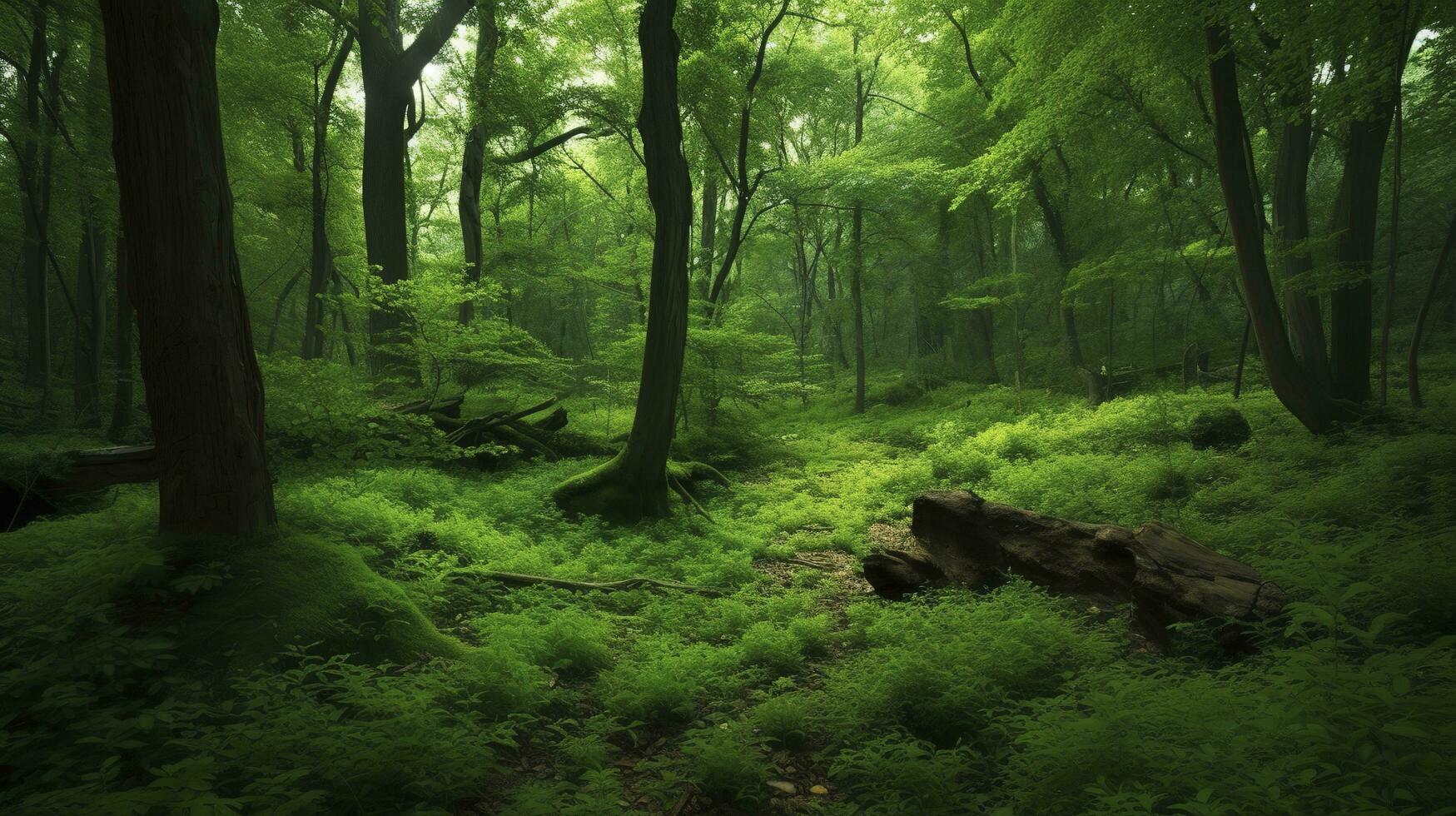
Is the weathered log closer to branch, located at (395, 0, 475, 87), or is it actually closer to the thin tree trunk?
branch, located at (395, 0, 475, 87)

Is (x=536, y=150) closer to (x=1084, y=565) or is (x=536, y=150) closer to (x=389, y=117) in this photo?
(x=389, y=117)

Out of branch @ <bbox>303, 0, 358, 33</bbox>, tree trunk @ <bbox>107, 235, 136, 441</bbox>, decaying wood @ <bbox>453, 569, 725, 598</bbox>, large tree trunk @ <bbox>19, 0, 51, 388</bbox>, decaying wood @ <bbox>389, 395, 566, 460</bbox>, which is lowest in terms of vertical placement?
decaying wood @ <bbox>453, 569, 725, 598</bbox>

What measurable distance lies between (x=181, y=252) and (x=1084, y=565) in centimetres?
709

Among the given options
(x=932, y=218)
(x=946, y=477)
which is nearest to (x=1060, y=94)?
(x=946, y=477)

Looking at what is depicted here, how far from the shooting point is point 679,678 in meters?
4.25

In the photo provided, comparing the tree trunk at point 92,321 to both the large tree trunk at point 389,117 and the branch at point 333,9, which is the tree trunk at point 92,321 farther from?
the branch at point 333,9

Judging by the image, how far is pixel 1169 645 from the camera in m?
4.06

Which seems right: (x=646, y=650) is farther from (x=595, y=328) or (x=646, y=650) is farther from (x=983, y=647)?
(x=595, y=328)

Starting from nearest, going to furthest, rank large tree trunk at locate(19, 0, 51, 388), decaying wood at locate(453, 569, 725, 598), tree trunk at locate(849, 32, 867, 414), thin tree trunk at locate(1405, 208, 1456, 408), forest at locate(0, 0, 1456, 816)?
forest at locate(0, 0, 1456, 816)
decaying wood at locate(453, 569, 725, 598)
thin tree trunk at locate(1405, 208, 1456, 408)
large tree trunk at locate(19, 0, 51, 388)
tree trunk at locate(849, 32, 867, 414)

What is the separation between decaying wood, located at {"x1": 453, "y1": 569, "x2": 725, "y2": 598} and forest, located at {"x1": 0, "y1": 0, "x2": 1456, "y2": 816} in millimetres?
81

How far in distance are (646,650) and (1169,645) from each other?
3681mm

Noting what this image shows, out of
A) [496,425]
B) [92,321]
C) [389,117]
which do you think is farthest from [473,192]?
[92,321]

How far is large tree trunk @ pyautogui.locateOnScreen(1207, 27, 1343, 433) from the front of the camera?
29.6ft

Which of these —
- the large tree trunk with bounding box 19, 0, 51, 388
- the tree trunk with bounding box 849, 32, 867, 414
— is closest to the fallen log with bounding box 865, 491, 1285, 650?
the large tree trunk with bounding box 19, 0, 51, 388
